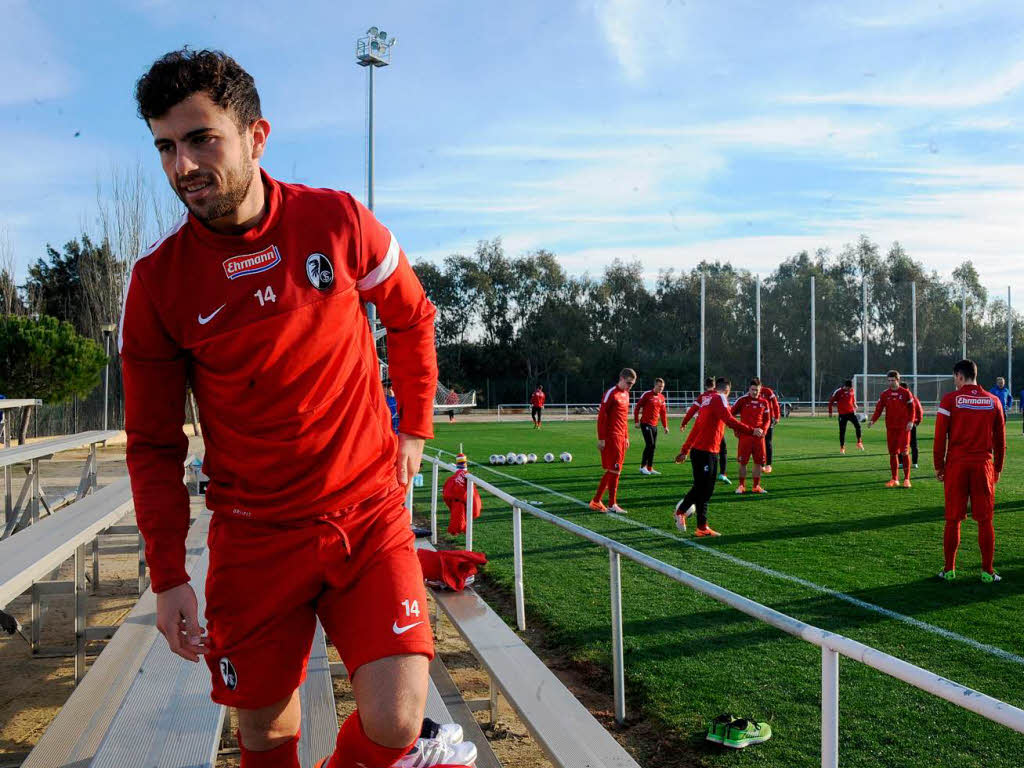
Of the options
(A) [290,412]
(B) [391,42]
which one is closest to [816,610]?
(A) [290,412]

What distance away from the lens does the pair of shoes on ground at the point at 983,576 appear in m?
7.69

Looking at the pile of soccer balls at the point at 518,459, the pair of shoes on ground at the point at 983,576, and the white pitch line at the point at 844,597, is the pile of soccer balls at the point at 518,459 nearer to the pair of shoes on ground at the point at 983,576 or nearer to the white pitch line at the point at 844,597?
the white pitch line at the point at 844,597

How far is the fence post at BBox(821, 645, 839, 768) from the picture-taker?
2535 millimetres

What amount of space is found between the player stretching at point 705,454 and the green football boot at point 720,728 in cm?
584

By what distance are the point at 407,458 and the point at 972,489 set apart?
717 cm

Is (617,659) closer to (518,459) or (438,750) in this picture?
(438,750)

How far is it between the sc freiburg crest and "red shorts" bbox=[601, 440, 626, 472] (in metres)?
9.83

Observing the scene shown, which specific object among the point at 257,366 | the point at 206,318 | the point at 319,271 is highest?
the point at 319,271

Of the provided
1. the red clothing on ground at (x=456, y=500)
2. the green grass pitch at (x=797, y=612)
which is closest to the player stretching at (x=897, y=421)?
the green grass pitch at (x=797, y=612)

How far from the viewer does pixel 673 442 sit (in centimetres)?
2611

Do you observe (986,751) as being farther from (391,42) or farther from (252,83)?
(391,42)

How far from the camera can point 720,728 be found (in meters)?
4.18

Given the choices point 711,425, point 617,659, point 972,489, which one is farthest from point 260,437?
point 711,425

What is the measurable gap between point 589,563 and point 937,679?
267 inches
